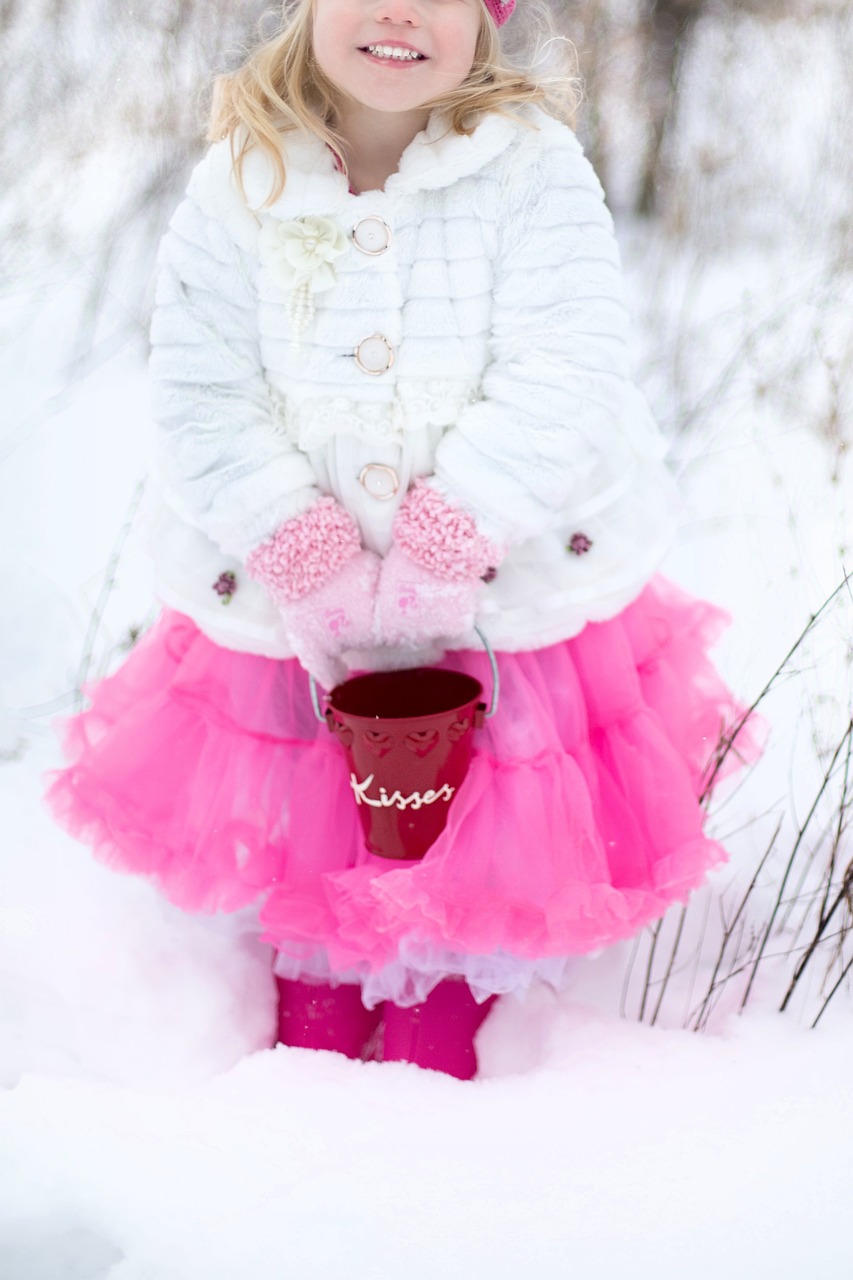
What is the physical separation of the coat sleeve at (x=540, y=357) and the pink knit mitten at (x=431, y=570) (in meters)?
0.02

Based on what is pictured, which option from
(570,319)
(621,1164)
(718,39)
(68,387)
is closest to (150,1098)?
(621,1164)

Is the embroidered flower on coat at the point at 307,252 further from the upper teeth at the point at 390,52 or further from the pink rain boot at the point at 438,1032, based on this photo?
the pink rain boot at the point at 438,1032

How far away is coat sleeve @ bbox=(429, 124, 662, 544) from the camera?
1091 millimetres

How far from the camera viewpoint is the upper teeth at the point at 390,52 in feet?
3.44

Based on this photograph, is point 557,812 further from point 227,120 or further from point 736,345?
point 736,345

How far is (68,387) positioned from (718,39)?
1.59 meters

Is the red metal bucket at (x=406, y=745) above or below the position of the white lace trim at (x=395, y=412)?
below

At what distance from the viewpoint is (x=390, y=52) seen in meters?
1.05

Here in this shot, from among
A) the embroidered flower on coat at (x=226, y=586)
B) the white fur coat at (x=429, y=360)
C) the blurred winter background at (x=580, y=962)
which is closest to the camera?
→ the blurred winter background at (x=580, y=962)

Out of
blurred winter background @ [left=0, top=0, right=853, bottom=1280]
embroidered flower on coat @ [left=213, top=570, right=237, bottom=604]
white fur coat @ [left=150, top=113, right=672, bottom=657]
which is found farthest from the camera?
embroidered flower on coat @ [left=213, top=570, right=237, bottom=604]

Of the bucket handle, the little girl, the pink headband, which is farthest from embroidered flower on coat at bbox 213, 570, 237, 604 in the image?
the pink headband

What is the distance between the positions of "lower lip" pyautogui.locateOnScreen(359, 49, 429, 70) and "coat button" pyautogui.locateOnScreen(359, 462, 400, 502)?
0.41 metres

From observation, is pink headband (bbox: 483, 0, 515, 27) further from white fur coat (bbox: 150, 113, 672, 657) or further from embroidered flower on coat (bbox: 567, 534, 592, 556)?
embroidered flower on coat (bbox: 567, 534, 592, 556)

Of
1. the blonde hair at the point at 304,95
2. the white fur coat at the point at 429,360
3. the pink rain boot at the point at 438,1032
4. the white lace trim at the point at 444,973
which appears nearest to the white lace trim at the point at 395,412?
the white fur coat at the point at 429,360
